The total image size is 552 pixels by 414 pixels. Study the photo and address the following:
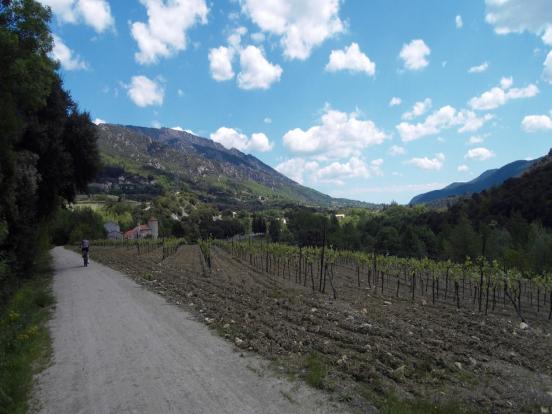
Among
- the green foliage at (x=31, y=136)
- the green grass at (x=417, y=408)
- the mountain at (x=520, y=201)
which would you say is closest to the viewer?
the green grass at (x=417, y=408)

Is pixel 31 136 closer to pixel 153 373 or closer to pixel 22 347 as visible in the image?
pixel 22 347

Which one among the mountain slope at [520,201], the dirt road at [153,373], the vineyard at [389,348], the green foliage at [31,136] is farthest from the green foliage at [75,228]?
the mountain slope at [520,201]

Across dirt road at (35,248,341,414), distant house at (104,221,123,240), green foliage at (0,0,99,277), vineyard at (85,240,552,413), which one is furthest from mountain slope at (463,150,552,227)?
distant house at (104,221,123,240)

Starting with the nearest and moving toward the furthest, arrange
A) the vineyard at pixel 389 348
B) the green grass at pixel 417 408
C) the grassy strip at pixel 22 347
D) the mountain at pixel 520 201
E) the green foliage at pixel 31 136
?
the green grass at pixel 417 408, the grassy strip at pixel 22 347, the vineyard at pixel 389 348, the green foliage at pixel 31 136, the mountain at pixel 520 201

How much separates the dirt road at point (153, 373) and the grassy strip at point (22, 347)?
262mm

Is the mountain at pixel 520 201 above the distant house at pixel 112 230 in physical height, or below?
above

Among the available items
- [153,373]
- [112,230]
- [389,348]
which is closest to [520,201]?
[389,348]

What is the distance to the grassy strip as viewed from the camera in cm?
646

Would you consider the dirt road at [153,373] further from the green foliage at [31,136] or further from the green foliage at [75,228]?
the green foliage at [75,228]

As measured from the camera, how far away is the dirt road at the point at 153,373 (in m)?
6.07

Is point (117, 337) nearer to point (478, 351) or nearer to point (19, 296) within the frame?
point (19, 296)

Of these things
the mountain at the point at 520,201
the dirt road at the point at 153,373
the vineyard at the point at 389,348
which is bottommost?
the vineyard at the point at 389,348

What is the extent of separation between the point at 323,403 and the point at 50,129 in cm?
2123

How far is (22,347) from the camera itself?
9.01m
